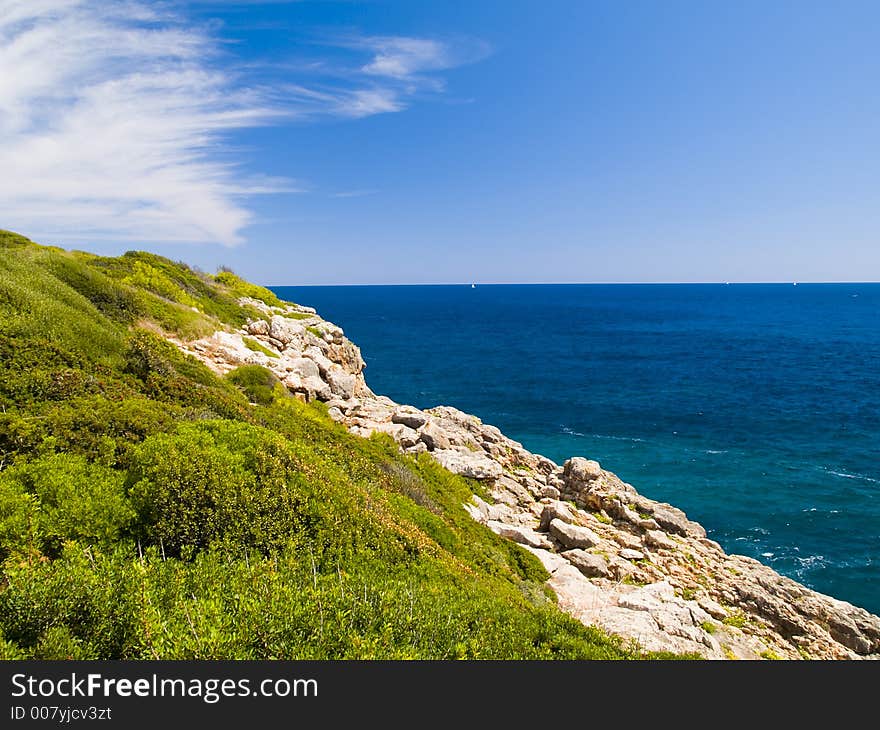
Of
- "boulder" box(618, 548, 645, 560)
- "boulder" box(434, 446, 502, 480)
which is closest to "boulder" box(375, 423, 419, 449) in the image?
"boulder" box(434, 446, 502, 480)

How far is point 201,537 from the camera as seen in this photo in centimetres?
879

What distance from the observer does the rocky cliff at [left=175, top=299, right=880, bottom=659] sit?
13609 millimetres

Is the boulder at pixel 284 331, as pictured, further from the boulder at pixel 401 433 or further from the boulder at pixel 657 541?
the boulder at pixel 657 541

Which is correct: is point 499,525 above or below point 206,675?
below

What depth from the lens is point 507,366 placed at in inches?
2940

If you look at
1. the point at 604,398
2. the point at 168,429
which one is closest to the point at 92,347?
the point at 168,429

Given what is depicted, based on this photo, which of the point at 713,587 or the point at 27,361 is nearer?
the point at 27,361

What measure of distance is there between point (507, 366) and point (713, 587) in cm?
5670

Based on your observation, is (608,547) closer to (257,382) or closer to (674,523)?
(674,523)

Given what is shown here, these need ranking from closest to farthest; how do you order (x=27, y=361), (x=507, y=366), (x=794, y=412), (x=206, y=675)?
(x=206, y=675)
(x=27, y=361)
(x=794, y=412)
(x=507, y=366)

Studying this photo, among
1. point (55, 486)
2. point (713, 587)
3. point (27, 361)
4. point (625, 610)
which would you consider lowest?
point (713, 587)

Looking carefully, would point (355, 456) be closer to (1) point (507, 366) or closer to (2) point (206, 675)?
(2) point (206, 675)

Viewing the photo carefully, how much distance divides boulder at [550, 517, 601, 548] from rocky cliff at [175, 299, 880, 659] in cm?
5

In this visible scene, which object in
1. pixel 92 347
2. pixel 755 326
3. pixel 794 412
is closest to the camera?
pixel 92 347
